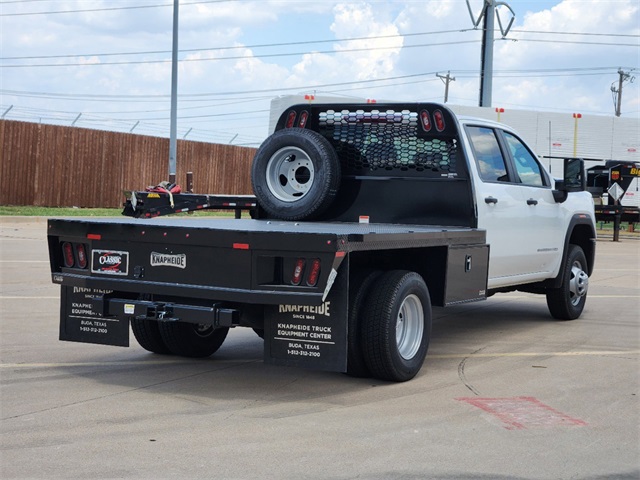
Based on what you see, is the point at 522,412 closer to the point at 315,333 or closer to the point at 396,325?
the point at 396,325

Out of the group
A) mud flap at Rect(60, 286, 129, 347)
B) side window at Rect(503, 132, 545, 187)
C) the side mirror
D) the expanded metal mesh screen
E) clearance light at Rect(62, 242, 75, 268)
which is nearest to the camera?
mud flap at Rect(60, 286, 129, 347)

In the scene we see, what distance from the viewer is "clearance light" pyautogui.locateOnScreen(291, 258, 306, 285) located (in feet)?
21.2

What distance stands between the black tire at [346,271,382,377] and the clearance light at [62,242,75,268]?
2.09 meters

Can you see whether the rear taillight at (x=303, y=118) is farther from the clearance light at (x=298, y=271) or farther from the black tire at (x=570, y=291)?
the black tire at (x=570, y=291)

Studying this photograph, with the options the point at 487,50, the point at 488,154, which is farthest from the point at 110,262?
the point at 487,50

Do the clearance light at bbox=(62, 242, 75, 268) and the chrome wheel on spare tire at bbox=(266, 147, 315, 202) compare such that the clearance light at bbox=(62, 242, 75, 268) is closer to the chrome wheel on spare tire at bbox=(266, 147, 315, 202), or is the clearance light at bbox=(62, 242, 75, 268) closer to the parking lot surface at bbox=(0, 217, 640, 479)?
the parking lot surface at bbox=(0, 217, 640, 479)

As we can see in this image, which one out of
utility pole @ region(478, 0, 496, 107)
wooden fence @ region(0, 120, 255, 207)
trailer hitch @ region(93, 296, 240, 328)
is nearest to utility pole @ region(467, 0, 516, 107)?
utility pole @ region(478, 0, 496, 107)

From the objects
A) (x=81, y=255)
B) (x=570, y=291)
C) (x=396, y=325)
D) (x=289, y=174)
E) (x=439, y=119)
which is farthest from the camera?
(x=570, y=291)

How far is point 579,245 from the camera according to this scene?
1150cm

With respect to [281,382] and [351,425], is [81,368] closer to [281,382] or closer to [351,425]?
[281,382]

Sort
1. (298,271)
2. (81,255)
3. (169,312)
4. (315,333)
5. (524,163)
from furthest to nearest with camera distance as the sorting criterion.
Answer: (524,163) → (81,255) → (169,312) → (315,333) → (298,271)

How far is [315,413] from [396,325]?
1064 millimetres

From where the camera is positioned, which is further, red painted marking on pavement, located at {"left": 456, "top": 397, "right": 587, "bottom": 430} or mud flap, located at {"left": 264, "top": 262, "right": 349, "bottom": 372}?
mud flap, located at {"left": 264, "top": 262, "right": 349, "bottom": 372}

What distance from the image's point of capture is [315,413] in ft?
20.8
